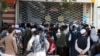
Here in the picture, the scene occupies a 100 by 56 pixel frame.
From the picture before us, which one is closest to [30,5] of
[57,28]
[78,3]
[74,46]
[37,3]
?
[37,3]

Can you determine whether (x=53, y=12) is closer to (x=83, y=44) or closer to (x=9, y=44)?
(x=83, y=44)

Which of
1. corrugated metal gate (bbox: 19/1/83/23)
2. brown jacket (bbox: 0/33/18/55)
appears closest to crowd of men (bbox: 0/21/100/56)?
brown jacket (bbox: 0/33/18/55)

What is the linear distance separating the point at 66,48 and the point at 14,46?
145 inches

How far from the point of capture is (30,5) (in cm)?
2522

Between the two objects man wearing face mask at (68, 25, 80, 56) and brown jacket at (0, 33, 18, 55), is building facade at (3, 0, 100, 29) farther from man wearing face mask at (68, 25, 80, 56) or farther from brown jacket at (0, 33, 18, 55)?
brown jacket at (0, 33, 18, 55)

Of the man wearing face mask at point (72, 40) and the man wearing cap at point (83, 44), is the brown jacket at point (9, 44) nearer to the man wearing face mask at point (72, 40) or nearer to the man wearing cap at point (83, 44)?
the man wearing cap at point (83, 44)

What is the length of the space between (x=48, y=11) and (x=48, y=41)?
29.4 feet

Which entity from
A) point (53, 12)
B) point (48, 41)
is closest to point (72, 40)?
point (48, 41)

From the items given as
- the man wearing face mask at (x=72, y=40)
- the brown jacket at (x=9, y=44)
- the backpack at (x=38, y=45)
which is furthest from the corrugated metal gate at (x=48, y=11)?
the brown jacket at (x=9, y=44)

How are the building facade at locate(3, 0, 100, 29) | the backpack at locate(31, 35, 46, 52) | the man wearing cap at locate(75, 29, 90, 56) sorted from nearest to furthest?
the backpack at locate(31, 35, 46, 52), the man wearing cap at locate(75, 29, 90, 56), the building facade at locate(3, 0, 100, 29)

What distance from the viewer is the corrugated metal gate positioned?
25.2 m

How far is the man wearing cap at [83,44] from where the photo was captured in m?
15.9

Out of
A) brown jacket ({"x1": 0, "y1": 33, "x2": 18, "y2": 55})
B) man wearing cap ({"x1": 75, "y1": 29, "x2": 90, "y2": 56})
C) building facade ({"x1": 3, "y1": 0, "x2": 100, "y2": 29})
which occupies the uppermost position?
brown jacket ({"x1": 0, "y1": 33, "x2": 18, "y2": 55})

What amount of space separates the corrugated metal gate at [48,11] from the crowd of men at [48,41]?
6.39 metres
